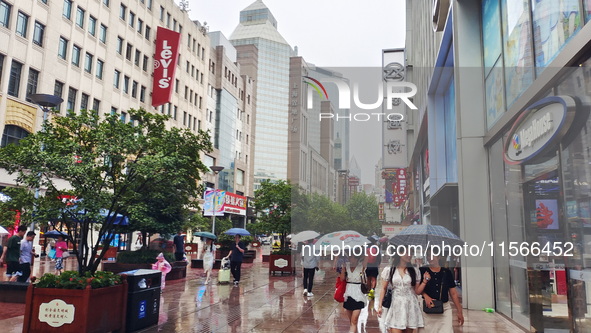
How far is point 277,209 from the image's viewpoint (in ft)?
90.8

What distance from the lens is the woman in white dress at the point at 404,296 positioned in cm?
628

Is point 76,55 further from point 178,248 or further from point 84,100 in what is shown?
point 178,248

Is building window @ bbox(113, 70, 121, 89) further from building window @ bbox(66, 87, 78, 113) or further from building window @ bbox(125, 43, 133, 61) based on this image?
building window @ bbox(66, 87, 78, 113)

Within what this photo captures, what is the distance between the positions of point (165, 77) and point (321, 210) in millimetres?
26030

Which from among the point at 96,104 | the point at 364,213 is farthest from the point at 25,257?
the point at 96,104

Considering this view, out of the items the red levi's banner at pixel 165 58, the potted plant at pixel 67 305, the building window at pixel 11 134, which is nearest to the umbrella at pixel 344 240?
the potted plant at pixel 67 305

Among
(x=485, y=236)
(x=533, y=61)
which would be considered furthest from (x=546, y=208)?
(x=485, y=236)

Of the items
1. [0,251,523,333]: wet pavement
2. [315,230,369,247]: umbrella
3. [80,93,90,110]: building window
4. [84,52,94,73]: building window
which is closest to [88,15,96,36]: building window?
[84,52,94,73]: building window

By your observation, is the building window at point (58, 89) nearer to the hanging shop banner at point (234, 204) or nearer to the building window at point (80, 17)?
the building window at point (80, 17)

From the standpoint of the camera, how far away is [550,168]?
7.73 meters

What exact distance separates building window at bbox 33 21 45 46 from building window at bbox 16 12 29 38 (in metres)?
0.82

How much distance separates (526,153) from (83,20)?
117ft

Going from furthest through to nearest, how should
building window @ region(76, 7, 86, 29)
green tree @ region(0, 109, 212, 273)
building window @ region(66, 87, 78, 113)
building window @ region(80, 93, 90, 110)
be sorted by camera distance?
building window @ region(80, 93, 90, 110) < building window @ region(76, 7, 86, 29) < building window @ region(66, 87, 78, 113) < green tree @ region(0, 109, 212, 273)

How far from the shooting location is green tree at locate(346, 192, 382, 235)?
2903cm
